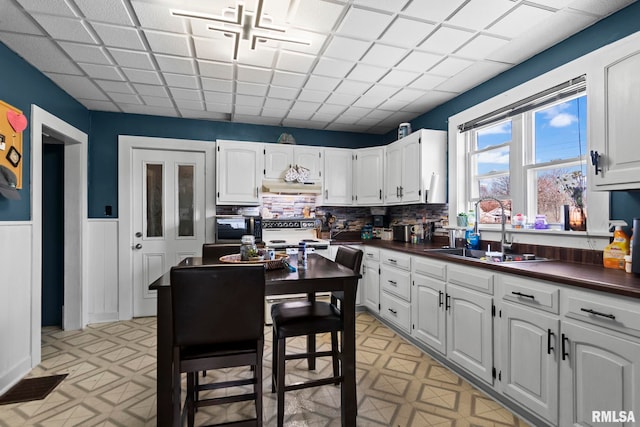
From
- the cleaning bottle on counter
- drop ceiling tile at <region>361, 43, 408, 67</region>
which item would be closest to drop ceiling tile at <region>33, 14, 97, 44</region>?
drop ceiling tile at <region>361, 43, 408, 67</region>

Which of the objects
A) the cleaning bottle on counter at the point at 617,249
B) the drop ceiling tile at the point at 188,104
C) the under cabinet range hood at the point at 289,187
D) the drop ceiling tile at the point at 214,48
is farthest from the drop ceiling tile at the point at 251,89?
the cleaning bottle on counter at the point at 617,249

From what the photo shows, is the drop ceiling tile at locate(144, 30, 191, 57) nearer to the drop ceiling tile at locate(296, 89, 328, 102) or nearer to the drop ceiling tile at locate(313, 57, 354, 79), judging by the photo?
the drop ceiling tile at locate(313, 57, 354, 79)

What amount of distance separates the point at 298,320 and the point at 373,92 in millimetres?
2480

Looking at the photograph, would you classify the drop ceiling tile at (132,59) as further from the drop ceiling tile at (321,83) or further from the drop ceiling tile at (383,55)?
the drop ceiling tile at (383,55)

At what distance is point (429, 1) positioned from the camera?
191cm

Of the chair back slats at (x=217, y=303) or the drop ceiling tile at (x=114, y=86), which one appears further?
the drop ceiling tile at (x=114, y=86)

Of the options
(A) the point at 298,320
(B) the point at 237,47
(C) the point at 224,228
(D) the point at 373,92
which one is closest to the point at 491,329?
(A) the point at 298,320

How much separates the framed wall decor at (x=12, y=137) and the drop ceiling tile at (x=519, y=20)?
11.2 ft

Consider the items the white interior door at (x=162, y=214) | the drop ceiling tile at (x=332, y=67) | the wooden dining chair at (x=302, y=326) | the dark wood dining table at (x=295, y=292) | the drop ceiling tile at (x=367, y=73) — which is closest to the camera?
the dark wood dining table at (x=295, y=292)

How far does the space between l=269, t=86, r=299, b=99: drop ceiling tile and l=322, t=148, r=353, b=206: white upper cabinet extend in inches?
42.9

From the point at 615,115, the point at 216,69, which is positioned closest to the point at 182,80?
the point at 216,69

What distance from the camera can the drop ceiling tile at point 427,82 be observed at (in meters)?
2.96

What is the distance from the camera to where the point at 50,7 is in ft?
6.39

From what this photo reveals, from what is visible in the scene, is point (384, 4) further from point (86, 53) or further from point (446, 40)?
point (86, 53)
